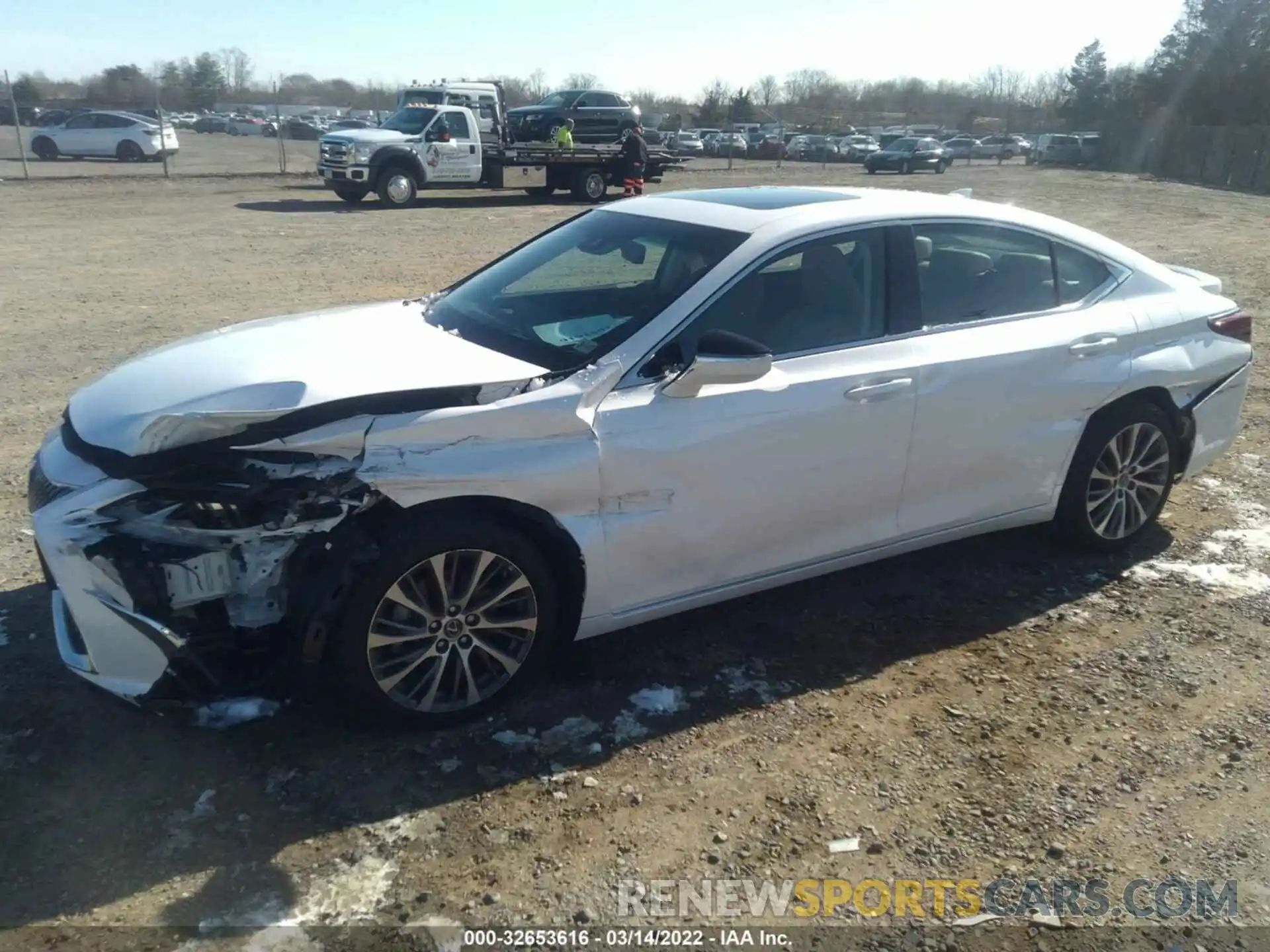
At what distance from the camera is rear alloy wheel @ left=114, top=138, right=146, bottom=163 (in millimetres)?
31344

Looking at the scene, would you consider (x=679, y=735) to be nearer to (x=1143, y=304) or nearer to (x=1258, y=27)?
(x=1143, y=304)

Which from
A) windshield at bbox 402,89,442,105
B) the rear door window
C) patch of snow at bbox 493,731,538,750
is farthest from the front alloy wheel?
windshield at bbox 402,89,442,105

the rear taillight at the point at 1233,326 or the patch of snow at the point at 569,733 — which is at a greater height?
the rear taillight at the point at 1233,326

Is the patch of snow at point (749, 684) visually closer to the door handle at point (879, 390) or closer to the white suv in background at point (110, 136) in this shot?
the door handle at point (879, 390)

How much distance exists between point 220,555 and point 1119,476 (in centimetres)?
394

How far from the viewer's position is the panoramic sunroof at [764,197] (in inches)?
171

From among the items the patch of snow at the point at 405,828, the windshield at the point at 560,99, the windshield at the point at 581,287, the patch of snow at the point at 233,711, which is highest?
the windshield at the point at 560,99

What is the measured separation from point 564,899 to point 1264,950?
1.85 meters

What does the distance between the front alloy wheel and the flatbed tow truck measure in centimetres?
1952

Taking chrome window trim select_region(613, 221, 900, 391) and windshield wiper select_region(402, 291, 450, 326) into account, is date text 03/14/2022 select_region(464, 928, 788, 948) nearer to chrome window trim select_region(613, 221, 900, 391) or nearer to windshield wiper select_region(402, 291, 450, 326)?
chrome window trim select_region(613, 221, 900, 391)

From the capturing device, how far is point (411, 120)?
2289 cm

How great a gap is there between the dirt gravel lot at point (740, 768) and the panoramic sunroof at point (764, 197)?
170 cm

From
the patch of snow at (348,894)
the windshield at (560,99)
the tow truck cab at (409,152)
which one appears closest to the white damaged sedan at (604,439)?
the patch of snow at (348,894)

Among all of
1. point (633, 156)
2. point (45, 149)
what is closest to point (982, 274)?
point (633, 156)
